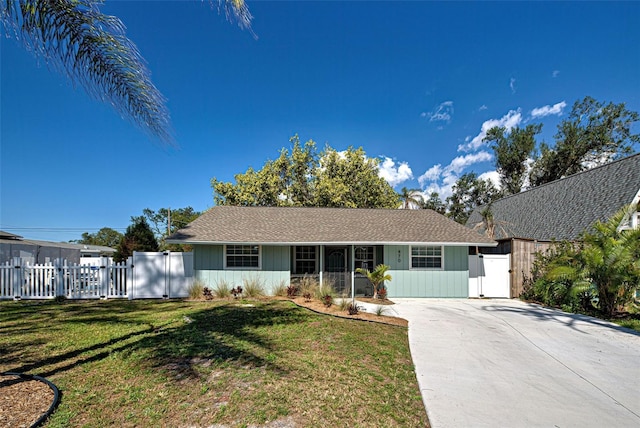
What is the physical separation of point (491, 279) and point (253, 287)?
9621mm

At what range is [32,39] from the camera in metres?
3.82

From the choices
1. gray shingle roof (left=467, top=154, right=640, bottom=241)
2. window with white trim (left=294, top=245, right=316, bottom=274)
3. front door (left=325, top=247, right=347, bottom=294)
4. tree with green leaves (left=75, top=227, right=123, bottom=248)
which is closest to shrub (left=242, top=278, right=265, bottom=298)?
window with white trim (left=294, top=245, right=316, bottom=274)

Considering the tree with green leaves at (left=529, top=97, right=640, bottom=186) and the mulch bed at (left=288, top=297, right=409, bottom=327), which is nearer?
the mulch bed at (left=288, top=297, right=409, bottom=327)

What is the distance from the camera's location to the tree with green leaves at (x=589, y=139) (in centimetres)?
2703

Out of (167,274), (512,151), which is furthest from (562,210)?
(167,274)

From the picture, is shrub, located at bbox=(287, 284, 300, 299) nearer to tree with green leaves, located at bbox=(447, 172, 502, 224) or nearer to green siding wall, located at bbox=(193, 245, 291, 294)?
green siding wall, located at bbox=(193, 245, 291, 294)

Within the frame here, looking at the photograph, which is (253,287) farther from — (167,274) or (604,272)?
(604,272)

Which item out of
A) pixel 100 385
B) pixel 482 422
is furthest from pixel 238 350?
pixel 482 422

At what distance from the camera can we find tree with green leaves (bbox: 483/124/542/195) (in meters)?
31.0

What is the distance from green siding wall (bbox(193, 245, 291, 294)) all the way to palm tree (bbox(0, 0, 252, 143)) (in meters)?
7.76

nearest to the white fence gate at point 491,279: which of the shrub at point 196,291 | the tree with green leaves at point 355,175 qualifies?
the shrub at point 196,291

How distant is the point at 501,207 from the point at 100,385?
2404 centimetres

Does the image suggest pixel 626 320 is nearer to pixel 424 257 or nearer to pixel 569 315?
pixel 569 315

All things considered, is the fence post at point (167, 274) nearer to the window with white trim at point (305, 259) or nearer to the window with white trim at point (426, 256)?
the window with white trim at point (305, 259)
